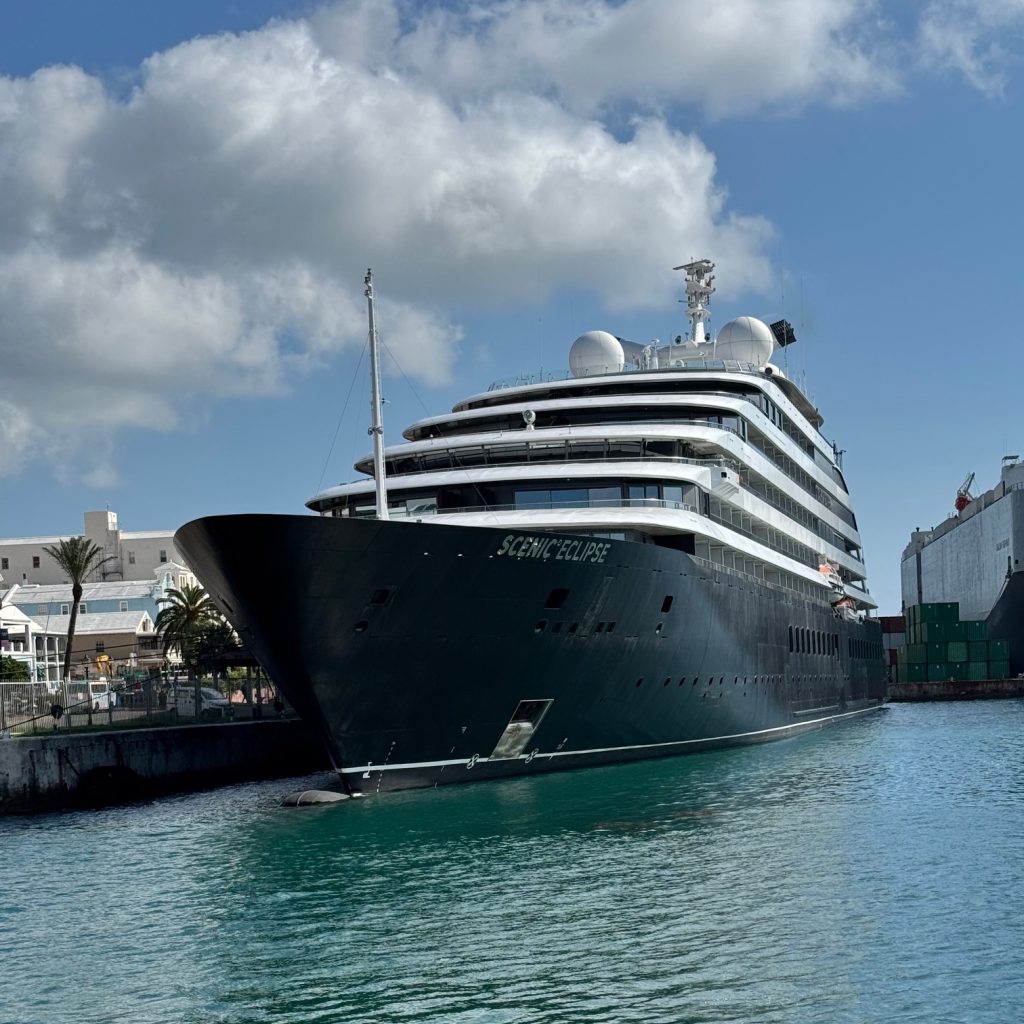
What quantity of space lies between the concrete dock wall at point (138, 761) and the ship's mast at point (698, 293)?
24723 mm

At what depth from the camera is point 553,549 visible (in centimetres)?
2481

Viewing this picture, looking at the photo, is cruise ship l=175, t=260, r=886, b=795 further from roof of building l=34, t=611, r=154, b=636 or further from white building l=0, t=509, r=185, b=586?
white building l=0, t=509, r=185, b=586

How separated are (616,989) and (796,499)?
113ft

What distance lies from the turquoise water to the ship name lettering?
4.45 metres

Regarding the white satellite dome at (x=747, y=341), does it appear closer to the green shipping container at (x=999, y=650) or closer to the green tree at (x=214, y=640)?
the green tree at (x=214, y=640)

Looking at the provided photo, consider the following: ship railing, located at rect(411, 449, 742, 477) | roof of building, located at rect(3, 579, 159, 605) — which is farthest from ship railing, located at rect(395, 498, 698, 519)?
roof of building, located at rect(3, 579, 159, 605)

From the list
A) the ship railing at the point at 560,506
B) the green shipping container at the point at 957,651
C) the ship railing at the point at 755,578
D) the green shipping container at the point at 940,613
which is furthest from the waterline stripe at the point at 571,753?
the green shipping container at the point at 940,613

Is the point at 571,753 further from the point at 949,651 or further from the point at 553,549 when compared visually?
the point at 949,651

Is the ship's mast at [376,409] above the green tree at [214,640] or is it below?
above

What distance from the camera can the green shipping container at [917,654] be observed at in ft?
308

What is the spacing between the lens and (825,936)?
548 inches

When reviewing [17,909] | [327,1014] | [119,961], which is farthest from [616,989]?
[17,909]

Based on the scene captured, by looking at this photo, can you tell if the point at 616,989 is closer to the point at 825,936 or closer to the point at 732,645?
the point at 825,936

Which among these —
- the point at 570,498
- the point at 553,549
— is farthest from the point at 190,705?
the point at 553,549
